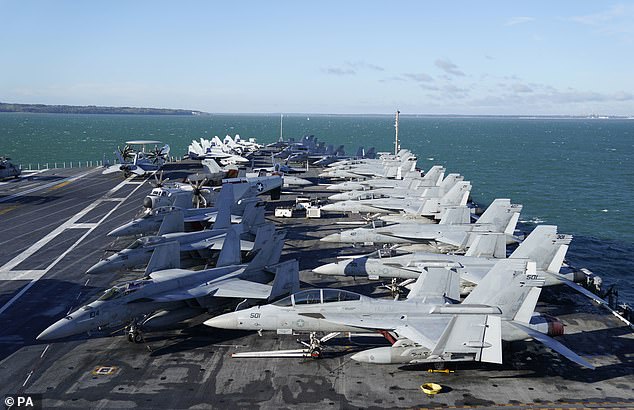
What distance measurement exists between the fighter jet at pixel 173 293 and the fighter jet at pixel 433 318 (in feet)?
8.67

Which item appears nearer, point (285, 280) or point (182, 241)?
point (285, 280)

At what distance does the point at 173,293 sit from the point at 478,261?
63.1ft

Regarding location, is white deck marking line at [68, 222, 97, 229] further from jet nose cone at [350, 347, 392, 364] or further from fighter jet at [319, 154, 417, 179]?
fighter jet at [319, 154, 417, 179]

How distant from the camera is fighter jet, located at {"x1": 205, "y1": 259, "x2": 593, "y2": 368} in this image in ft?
75.9

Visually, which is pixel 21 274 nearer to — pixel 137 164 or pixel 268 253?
pixel 268 253

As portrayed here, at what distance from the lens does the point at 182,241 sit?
4031 cm

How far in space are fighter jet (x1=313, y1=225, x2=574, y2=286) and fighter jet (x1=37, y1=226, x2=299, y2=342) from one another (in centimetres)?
632

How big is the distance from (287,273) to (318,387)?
25.0 feet

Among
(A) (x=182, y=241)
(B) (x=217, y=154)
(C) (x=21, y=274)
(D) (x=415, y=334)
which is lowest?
(C) (x=21, y=274)

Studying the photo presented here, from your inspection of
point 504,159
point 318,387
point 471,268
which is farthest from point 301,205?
point 504,159

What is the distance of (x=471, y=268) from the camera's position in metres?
34.6

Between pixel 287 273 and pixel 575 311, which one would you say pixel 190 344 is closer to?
pixel 287 273

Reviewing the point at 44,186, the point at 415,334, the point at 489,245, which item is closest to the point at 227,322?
the point at 415,334

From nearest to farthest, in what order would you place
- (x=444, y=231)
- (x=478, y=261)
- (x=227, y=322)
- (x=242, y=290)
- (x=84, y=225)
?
1. (x=227, y=322)
2. (x=242, y=290)
3. (x=478, y=261)
4. (x=444, y=231)
5. (x=84, y=225)
